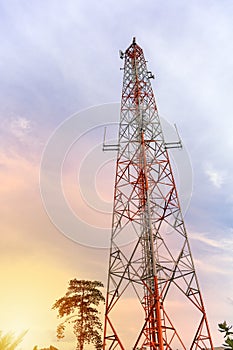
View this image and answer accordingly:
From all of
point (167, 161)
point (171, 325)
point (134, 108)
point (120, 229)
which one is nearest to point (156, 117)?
point (134, 108)

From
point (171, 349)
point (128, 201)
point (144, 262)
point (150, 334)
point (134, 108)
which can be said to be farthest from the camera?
point (134, 108)

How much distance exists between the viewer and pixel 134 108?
14945mm

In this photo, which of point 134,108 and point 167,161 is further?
point 134,108

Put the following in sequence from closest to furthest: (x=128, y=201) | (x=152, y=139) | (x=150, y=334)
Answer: (x=150, y=334), (x=128, y=201), (x=152, y=139)

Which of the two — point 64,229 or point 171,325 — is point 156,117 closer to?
point 64,229

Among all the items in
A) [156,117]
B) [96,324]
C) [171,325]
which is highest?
[156,117]

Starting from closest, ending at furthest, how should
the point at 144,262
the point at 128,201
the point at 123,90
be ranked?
the point at 144,262
the point at 128,201
the point at 123,90

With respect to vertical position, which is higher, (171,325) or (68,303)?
(68,303)

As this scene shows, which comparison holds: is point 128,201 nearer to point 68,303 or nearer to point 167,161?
point 167,161

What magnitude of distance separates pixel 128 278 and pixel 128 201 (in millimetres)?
3413

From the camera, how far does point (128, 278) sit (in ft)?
33.1

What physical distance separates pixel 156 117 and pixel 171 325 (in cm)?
985

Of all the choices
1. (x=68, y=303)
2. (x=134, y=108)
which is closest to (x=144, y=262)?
(x=68, y=303)

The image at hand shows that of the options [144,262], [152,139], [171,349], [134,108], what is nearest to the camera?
[171,349]
